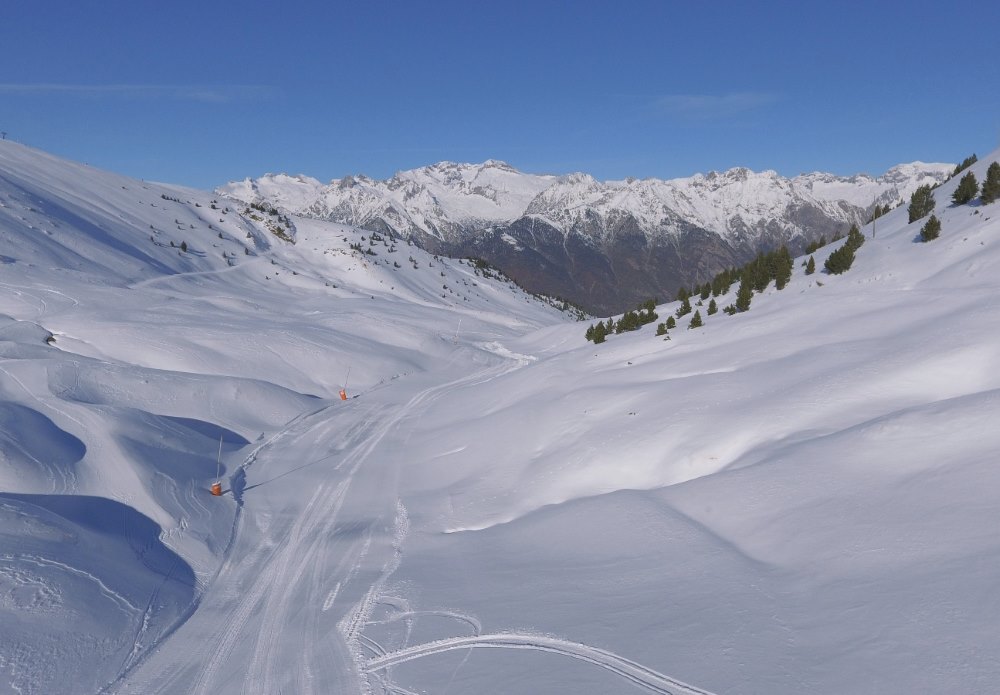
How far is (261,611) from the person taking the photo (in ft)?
30.3

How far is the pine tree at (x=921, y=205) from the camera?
2995cm

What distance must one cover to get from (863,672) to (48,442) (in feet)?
50.8

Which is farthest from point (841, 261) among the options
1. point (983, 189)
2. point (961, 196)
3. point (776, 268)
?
point (961, 196)

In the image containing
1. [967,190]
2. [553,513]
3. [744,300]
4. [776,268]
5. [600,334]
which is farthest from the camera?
[600,334]

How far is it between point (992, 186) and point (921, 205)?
222 inches

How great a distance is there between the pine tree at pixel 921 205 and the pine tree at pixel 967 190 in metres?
1.56

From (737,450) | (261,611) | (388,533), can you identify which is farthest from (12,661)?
(737,450)

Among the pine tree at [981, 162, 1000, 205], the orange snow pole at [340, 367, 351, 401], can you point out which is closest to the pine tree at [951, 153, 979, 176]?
the pine tree at [981, 162, 1000, 205]

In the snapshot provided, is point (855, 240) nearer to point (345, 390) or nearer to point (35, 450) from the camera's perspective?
point (345, 390)

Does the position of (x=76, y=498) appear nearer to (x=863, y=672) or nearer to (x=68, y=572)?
(x=68, y=572)

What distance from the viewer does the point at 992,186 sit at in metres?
25.1

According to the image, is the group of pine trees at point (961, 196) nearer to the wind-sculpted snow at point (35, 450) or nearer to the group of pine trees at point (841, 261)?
the group of pine trees at point (841, 261)

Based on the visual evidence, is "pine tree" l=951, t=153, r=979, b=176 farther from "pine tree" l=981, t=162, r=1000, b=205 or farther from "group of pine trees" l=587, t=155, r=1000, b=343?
"pine tree" l=981, t=162, r=1000, b=205

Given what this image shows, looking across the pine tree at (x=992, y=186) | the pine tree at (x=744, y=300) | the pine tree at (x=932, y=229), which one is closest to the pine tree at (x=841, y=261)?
the pine tree at (x=932, y=229)
